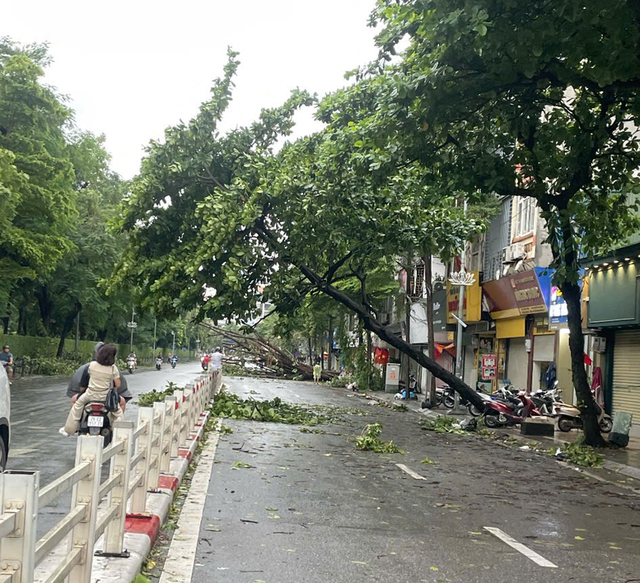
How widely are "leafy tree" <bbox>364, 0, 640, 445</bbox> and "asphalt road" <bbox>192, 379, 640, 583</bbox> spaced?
510cm

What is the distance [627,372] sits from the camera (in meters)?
20.4

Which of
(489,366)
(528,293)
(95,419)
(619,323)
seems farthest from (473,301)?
(95,419)

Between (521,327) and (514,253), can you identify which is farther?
(521,327)

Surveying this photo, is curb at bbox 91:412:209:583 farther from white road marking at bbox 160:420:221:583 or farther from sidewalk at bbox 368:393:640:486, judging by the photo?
sidewalk at bbox 368:393:640:486

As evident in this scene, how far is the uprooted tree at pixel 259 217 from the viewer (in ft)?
61.6

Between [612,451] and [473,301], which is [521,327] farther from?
[612,451]

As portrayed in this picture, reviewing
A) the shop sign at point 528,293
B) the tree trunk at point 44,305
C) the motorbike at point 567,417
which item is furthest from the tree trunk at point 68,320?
the motorbike at point 567,417

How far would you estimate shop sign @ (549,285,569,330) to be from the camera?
23047mm

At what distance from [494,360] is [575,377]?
11.6m

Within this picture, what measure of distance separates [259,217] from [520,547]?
1376cm

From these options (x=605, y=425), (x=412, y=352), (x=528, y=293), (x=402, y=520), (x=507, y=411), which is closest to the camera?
(x=402, y=520)

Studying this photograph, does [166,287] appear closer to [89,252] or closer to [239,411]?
[239,411]

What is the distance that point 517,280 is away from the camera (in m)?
26.9

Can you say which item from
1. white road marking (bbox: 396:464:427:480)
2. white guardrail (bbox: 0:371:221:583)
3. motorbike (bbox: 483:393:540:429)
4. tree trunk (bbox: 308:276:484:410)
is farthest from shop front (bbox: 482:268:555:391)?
white guardrail (bbox: 0:371:221:583)
